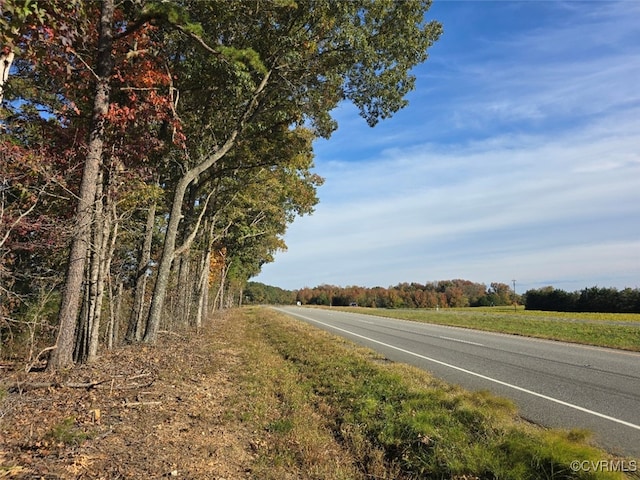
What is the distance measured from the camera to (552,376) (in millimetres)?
10336

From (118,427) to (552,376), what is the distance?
932cm

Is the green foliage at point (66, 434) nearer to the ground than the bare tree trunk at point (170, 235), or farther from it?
nearer to the ground

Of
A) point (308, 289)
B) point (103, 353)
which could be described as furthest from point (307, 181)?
point (308, 289)

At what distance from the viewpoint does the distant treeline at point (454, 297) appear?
61.3 m

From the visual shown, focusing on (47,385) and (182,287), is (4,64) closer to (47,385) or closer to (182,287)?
(47,385)

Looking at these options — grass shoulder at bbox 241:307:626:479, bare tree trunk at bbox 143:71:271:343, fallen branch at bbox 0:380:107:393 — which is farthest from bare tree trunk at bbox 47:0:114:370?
bare tree trunk at bbox 143:71:271:343

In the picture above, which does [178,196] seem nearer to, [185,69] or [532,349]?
[185,69]

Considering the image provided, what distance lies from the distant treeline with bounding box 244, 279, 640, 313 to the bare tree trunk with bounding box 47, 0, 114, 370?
66.1 meters

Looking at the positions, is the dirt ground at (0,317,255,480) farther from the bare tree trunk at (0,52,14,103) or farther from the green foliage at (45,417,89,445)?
the bare tree trunk at (0,52,14,103)

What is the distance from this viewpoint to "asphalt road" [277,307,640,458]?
22.2 ft

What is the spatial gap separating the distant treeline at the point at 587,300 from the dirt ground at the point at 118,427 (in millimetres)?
64660

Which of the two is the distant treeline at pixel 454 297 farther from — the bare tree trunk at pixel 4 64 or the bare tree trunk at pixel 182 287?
the bare tree trunk at pixel 4 64

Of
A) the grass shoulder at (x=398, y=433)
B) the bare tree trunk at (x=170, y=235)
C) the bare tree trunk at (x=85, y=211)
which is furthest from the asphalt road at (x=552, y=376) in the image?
the bare tree trunk at (x=85, y=211)

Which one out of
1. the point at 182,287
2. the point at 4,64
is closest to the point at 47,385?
the point at 4,64
